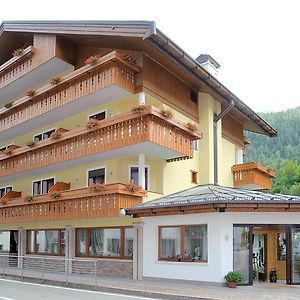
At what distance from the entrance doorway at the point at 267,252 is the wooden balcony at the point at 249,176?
8338mm

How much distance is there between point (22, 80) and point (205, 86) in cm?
1067

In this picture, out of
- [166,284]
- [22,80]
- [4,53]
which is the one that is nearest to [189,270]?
[166,284]

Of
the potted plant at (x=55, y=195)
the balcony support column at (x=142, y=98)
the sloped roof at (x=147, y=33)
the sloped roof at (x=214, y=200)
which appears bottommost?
the sloped roof at (x=214, y=200)

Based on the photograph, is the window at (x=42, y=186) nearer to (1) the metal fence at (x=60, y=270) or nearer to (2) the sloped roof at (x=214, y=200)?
(1) the metal fence at (x=60, y=270)

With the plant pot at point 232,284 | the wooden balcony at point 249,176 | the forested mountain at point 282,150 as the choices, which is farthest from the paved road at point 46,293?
the forested mountain at point 282,150

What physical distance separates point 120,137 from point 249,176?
33.9 ft

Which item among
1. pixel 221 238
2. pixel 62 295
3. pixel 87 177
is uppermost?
pixel 87 177

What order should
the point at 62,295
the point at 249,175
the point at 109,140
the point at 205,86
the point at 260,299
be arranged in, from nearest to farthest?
the point at 260,299
the point at 62,295
the point at 109,140
the point at 205,86
the point at 249,175

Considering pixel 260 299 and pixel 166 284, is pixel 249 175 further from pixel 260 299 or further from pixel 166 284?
pixel 260 299

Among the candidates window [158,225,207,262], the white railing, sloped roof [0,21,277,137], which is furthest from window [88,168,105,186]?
sloped roof [0,21,277,137]

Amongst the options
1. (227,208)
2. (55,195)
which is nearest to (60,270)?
(55,195)

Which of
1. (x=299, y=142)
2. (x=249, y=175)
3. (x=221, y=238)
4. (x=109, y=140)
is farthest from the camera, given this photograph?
(x=299, y=142)

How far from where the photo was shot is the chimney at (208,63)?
2936 cm

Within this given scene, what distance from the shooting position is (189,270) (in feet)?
61.9
